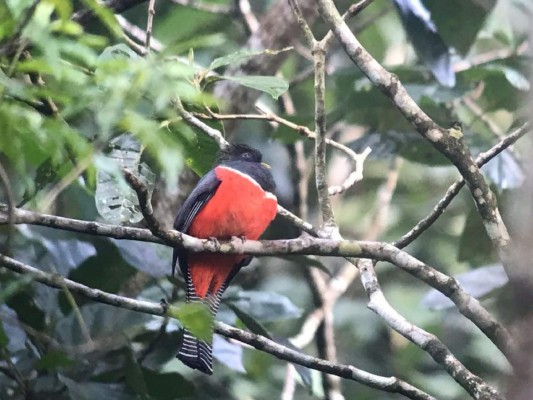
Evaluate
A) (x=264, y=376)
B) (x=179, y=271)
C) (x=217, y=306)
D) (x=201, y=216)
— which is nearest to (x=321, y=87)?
(x=201, y=216)

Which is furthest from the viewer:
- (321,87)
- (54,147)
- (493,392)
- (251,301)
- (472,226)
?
(472,226)

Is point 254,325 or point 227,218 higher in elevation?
point 227,218

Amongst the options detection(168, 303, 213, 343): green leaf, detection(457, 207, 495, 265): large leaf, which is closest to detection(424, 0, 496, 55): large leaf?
detection(457, 207, 495, 265): large leaf

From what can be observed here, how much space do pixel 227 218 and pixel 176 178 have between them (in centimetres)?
195

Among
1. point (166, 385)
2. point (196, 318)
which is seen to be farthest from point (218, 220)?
point (196, 318)

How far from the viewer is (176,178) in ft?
5.14

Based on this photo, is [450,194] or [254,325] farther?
[254,325]

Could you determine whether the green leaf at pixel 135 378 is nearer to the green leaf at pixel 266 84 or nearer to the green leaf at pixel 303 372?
the green leaf at pixel 303 372

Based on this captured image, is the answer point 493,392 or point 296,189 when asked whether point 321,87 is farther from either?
point 296,189

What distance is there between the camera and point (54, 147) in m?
1.58

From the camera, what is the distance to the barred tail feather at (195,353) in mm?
3377

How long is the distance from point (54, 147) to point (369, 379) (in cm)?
131

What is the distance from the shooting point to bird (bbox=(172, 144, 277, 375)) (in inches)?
137

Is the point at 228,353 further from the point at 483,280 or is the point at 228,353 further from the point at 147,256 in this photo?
the point at 483,280
